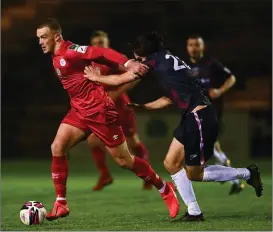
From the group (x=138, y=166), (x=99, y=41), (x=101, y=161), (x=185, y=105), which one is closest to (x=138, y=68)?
(x=185, y=105)

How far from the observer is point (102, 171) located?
36.6 feet

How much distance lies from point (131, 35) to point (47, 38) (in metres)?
13.0

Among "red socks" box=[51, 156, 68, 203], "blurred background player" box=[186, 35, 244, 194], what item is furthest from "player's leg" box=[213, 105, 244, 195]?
"red socks" box=[51, 156, 68, 203]

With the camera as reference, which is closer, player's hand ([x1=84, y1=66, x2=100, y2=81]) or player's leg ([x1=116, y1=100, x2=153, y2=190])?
player's hand ([x1=84, y1=66, x2=100, y2=81])

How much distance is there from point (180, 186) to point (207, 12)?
14591mm

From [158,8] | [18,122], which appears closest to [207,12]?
[158,8]

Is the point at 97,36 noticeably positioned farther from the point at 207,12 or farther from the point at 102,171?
the point at 207,12

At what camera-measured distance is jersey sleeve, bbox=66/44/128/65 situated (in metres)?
7.26

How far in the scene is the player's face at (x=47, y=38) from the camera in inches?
298

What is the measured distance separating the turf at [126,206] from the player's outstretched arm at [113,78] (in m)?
1.27

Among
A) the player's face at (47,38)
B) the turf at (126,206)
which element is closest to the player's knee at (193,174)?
the turf at (126,206)

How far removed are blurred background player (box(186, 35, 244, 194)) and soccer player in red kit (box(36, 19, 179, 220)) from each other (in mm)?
2437

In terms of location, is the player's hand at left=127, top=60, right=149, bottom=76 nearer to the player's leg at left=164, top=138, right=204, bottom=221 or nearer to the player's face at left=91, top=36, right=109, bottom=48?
the player's leg at left=164, top=138, right=204, bottom=221

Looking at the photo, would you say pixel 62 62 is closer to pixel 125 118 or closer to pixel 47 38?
pixel 47 38
